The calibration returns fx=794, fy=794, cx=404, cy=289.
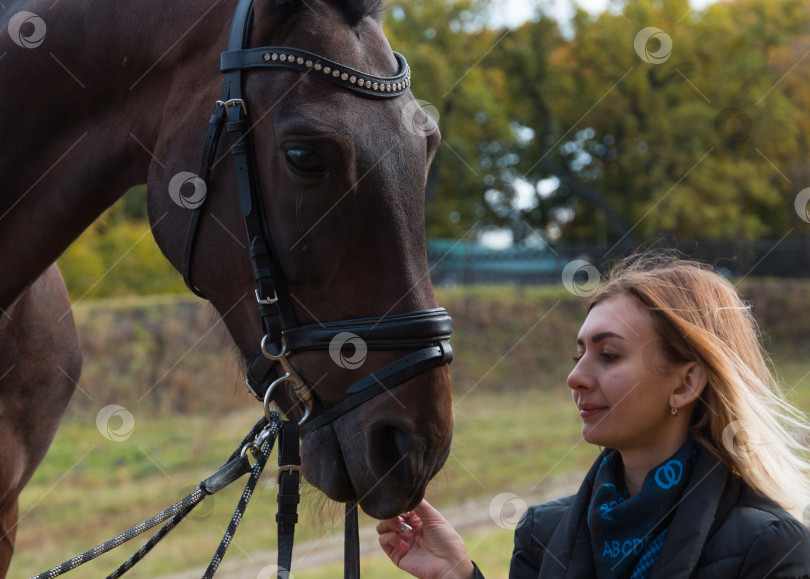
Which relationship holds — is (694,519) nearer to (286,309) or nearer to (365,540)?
(286,309)

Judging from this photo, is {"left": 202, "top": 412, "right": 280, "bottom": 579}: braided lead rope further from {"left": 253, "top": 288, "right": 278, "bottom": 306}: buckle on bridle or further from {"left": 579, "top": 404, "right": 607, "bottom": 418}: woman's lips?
{"left": 579, "top": 404, "right": 607, "bottom": 418}: woman's lips

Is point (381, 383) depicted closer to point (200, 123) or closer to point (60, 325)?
point (200, 123)

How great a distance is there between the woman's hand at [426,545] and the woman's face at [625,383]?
474 mm

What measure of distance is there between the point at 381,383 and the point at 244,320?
446mm

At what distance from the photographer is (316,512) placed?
2.20 m

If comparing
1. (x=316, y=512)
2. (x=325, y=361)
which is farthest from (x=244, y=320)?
(x=316, y=512)

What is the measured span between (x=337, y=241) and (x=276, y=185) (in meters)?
0.22

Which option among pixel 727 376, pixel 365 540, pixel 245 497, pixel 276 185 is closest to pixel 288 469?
pixel 245 497

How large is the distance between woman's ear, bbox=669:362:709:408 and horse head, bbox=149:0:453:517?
562 millimetres

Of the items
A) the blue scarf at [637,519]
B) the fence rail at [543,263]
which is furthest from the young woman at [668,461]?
the fence rail at [543,263]

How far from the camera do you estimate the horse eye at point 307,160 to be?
74.2 inches

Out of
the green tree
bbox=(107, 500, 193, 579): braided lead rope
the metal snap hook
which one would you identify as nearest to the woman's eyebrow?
the metal snap hook

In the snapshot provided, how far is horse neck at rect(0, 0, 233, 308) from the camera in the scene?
6.99 feet

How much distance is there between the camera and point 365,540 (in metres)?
6.96
